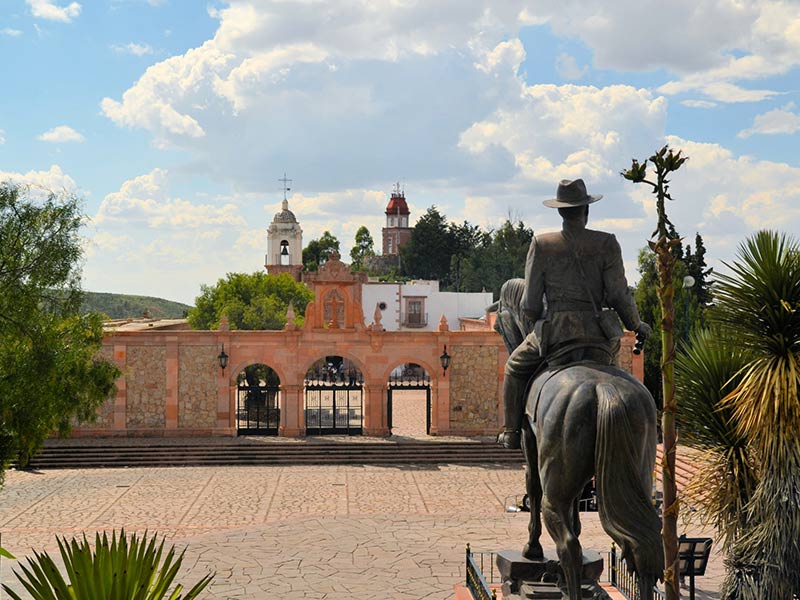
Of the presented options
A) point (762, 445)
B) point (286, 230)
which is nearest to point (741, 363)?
point (762, 445)

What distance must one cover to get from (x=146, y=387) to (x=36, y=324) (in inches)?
555

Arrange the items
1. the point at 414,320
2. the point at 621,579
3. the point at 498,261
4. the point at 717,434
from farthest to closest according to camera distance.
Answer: the point at 498,261
the point at 414,320
the point at 621,579
the point at 717,434

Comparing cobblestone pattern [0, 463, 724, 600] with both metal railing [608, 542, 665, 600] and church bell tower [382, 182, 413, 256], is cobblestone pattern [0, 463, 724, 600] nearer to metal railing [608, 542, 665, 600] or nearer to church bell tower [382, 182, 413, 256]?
metal railing [608, 542, 665, 600]

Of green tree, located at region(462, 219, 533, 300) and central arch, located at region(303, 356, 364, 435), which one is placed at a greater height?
green tree, located at region(462, 219, 533, 300)

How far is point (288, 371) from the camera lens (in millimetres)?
31281

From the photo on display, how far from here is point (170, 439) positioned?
99.5 ft

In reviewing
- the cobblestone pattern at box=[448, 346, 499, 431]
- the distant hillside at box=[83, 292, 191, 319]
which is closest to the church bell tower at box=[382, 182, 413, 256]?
the distant hillside at box=[83, 292, 191, 319]

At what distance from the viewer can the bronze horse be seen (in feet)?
24.6

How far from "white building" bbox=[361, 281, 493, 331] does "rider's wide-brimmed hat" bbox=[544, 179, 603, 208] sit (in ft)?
180

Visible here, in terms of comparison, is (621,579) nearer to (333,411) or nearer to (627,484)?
(627,484)

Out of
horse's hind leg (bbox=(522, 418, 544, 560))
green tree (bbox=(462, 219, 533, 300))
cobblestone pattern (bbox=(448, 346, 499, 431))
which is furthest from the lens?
green tree (bbox=(462, 219, 533, 300))

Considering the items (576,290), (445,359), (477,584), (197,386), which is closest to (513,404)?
(576,290)

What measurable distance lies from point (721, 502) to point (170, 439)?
2151 cm

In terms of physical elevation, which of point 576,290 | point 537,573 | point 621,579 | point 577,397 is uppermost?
point 576,290
